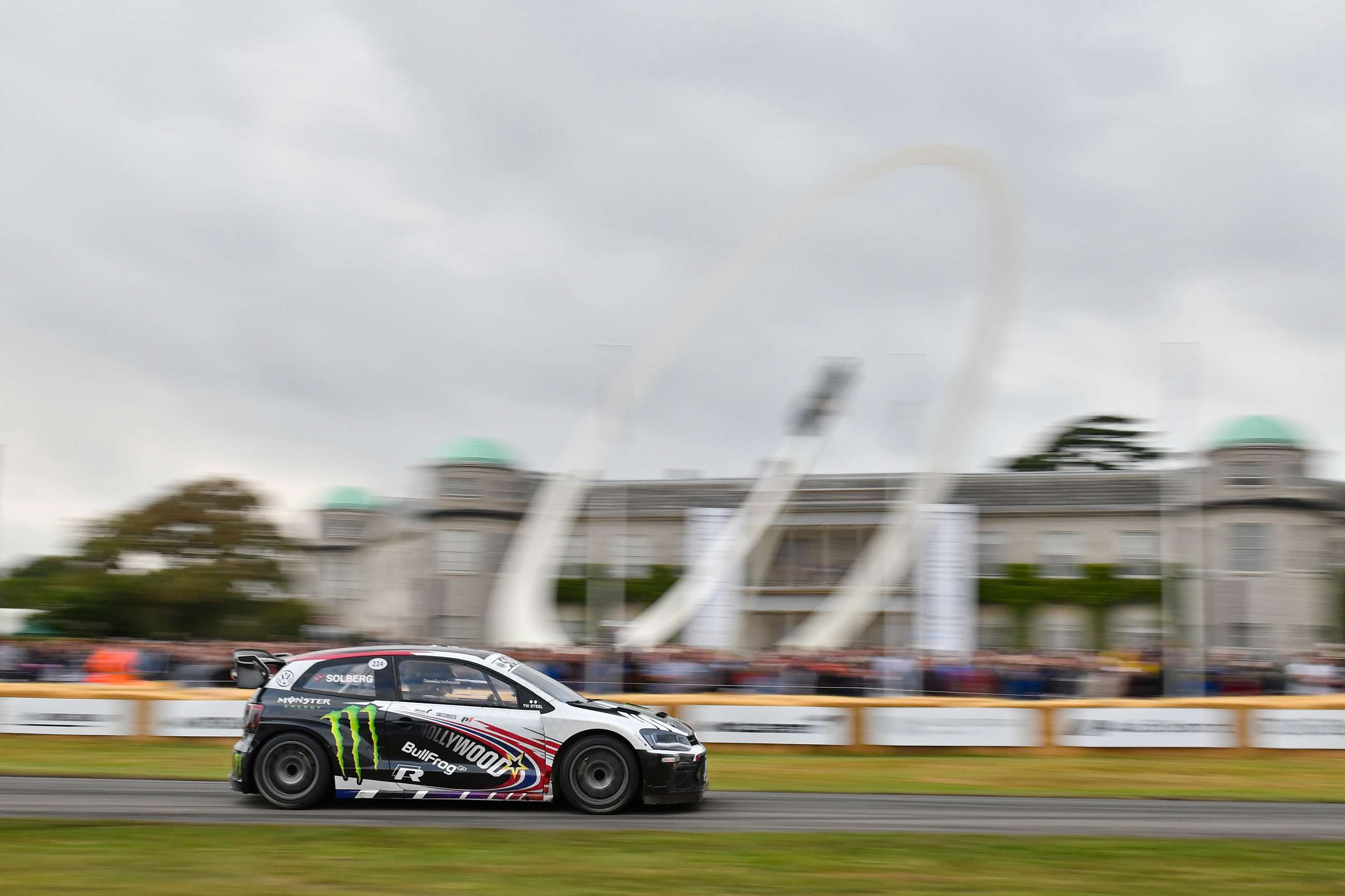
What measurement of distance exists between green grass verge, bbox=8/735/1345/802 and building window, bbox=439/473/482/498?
56.4 metres

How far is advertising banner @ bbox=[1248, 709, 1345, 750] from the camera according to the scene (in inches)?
777

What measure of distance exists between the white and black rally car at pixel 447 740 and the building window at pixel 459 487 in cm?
6548

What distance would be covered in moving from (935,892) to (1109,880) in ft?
4.43

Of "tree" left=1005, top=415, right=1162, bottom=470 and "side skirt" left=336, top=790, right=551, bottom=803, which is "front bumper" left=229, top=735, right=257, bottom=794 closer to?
"side skirt" left=336, top=790, right=551, bottom=803

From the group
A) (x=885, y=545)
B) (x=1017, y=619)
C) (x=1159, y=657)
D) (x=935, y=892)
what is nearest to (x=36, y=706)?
(x=935, y=892)

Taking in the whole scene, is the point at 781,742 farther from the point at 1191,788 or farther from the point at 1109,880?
the point at 1109,880

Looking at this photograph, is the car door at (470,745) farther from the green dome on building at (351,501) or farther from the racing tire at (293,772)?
the green dome on building at (351,501)

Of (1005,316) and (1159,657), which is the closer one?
(1159,657)

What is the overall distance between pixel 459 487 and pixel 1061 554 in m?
33.7

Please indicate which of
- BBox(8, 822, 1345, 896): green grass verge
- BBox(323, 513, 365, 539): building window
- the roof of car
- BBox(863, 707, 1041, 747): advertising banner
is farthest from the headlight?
BBox(323, 513, 365, 539): building window

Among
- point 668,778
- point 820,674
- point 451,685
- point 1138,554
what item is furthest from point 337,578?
point 668,778

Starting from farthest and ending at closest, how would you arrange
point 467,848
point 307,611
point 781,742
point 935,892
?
point 307,611, point 781,742, point 467,848, point 935,892

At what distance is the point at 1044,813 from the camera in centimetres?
1329

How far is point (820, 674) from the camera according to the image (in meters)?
28.9
